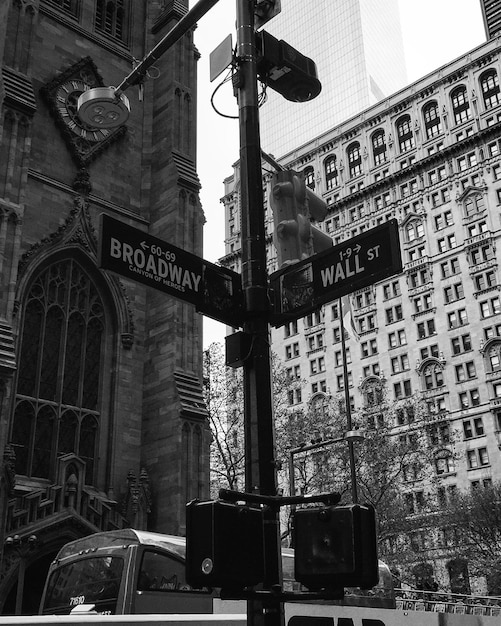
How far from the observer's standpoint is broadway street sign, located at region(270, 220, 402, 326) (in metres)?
6.58

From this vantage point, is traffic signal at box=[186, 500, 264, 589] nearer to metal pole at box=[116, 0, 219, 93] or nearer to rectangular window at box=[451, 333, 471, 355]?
metal pole at box=[116, 0, 219, 93]

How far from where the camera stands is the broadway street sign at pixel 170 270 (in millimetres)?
6277

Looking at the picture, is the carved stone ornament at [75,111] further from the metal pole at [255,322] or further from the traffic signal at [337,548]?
the traffic signal at [337,548]

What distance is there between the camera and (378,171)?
8825 centimetres

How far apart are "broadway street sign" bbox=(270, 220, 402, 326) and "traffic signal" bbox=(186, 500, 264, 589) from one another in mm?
2259

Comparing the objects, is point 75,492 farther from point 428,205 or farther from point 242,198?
point 428,205

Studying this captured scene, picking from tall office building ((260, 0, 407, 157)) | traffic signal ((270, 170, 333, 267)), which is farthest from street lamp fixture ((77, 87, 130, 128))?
tall office building ((260, 0, 407, 157))

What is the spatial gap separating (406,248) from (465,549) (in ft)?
133

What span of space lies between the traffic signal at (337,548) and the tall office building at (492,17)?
101 meters

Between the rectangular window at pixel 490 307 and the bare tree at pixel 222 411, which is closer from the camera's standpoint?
the bare tree at pixel 222 411

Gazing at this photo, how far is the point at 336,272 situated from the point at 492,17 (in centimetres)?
10258

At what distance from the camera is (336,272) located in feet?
22.1

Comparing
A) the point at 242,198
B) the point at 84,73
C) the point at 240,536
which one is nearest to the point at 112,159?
the point at 84,73

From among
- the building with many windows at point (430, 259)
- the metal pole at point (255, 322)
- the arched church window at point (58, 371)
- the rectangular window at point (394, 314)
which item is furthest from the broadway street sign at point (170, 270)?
the rectangular window at point (394, 314)
